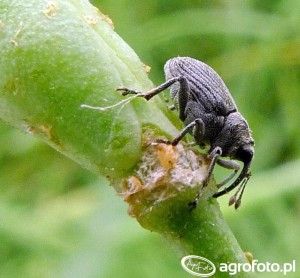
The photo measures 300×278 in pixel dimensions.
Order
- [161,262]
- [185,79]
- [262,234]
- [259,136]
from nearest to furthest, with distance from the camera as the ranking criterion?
1. [185,79]
2. [161,262]
3. [262,234]
4. [259,136]

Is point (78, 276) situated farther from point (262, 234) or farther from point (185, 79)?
point (185, 79)

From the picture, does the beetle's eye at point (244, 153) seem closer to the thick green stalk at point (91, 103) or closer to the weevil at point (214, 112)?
the weevil at point (214, 112)

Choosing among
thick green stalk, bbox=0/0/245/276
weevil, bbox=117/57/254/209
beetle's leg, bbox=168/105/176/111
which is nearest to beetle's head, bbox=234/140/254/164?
weevil, bbox=117/57/254/209

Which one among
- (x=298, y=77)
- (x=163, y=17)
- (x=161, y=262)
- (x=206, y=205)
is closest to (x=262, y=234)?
(x=161, y=262)

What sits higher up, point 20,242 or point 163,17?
point 163,17

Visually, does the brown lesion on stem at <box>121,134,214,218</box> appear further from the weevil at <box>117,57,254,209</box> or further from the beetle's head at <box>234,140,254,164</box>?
the beetle's head at <box>234,140,254,164</box>

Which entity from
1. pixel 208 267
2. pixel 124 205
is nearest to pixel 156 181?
pixel 208 267

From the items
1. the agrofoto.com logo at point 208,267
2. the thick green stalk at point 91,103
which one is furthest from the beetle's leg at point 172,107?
the agrofoto.com logo at point 208,267
